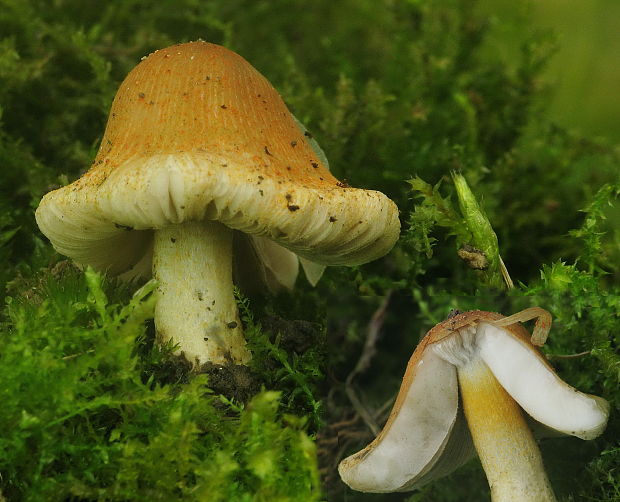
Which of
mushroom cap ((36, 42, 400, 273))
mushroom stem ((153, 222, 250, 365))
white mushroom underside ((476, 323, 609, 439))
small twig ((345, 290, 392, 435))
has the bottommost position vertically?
small twig ((345, 290, 392, 435))

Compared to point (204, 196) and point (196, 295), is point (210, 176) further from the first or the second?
point (196, 295)

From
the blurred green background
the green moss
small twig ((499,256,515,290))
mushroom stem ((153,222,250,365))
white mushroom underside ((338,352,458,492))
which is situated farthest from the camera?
the blurred green background

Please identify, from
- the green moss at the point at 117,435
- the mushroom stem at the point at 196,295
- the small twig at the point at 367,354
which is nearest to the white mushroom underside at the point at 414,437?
the green moss at the point at 117,435

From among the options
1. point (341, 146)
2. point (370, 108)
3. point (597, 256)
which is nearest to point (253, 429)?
point (597, 256)

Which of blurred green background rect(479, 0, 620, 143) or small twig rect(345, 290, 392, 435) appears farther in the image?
blurred green background rect(479, 0, 620, 143)

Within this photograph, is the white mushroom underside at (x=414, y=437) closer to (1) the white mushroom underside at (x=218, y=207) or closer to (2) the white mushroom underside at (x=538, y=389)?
(2) the white mushroom underside at (x=538, y=389)

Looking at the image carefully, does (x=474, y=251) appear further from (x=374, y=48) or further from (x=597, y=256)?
(x=374, y=48)

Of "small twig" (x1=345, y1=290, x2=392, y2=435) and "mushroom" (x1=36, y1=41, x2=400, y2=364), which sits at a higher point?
"mushroom" (x1=36, y1=41, x2=400, y2=364)

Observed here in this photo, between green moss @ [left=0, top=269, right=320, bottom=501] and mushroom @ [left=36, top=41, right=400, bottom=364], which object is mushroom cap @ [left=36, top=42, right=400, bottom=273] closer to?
mushroom @ [left=36, top=41, right=400, bottom=364]

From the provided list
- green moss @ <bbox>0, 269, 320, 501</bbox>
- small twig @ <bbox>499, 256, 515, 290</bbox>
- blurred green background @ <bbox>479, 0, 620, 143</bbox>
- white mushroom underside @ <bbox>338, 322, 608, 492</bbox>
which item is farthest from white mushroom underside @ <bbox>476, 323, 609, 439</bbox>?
blurred green background @ <bbox>479, 0, 620, 143</bbox>
